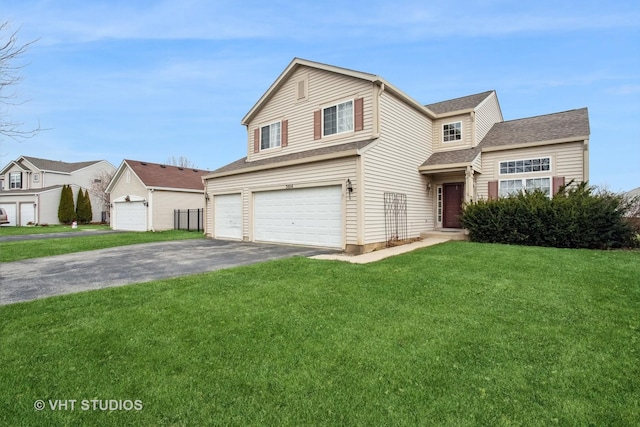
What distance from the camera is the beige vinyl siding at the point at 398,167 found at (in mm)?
10934

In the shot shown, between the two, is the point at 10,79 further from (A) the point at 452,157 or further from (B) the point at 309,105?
(A) the point at 452,157

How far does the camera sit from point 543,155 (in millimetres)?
13344

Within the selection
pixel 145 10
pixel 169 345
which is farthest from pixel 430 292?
pixel 145 10

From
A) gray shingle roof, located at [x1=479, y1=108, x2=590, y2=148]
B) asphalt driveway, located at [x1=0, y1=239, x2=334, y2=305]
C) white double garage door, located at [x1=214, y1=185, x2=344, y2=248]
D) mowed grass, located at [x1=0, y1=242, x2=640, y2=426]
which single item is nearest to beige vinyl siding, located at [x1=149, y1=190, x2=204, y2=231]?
white double garage door, located at [x1=214, y1=185, x2=344, y2=248]

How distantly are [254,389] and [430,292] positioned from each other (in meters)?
3.57

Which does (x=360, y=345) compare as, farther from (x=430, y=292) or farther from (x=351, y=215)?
(x=351, y=215)

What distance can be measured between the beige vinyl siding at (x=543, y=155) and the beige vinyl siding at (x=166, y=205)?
19.5m

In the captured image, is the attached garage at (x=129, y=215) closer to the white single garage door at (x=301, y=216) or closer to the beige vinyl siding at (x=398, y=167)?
the white single garage door at (x=301, y=216)

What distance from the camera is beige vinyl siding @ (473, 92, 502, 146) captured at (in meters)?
14.9

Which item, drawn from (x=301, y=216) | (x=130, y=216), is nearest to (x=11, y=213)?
(x=130, y=216)

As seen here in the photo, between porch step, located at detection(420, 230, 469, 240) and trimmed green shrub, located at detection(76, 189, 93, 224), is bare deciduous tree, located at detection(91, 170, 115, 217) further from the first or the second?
porch step, located at detection(420, 230, 469, 240)

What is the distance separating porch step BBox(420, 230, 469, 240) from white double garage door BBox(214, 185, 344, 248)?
4666 mm

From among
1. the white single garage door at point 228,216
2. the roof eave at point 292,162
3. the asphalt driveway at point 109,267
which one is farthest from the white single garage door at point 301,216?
the white single garage door at point 228,216

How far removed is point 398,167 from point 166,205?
17347mm
